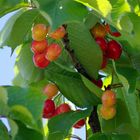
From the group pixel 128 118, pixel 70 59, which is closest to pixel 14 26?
pixel 70 59

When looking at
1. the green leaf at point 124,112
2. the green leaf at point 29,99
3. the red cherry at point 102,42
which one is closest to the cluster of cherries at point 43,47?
the red cherry at point 102,42

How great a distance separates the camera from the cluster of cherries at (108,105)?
135 centimetres

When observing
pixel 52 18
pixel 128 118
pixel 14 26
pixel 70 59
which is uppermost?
pixel 52 18

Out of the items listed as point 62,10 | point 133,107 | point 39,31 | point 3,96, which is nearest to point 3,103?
point 3,96

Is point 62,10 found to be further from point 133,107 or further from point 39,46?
point 133,107

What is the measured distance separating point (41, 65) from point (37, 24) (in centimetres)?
A: 12

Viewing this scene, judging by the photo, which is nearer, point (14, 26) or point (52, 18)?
point (52, 18)

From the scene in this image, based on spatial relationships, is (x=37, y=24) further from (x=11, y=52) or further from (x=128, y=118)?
(x=128, y=118)

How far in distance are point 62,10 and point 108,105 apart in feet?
1.11

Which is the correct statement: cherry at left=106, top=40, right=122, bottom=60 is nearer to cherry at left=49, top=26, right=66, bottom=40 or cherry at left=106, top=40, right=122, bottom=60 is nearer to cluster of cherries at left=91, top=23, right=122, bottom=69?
cluster of cherries at left=91, top=23, right=122, bottom=69

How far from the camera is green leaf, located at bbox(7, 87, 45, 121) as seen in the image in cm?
92

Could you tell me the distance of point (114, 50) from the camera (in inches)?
54.2

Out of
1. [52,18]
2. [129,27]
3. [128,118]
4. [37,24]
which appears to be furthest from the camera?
[128,118]

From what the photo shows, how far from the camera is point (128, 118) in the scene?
1.50 metres
